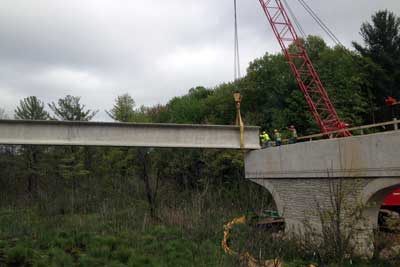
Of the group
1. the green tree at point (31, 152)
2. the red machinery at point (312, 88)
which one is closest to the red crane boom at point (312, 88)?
the red machinery at point (312, 88)

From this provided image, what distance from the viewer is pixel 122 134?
67.7 feet

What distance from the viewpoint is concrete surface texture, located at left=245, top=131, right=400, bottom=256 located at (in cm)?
1383

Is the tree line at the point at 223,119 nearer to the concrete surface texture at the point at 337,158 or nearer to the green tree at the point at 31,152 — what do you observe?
the green tree at the point at 31,152

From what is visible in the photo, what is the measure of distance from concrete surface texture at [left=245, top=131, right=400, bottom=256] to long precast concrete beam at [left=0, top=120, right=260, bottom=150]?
1995 mm

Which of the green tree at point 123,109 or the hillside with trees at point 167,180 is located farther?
the green tree at point 123,109

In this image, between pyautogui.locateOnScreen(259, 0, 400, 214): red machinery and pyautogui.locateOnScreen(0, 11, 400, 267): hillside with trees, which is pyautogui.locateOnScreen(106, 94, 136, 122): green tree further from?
pyautogui.locateOnScreen(259, 0, 400, 214): red machinery

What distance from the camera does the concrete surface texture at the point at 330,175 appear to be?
45.4 feet

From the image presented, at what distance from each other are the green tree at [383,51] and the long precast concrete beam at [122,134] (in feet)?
58.3

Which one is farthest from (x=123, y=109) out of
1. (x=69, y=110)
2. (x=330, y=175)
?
(x=330, y=175)

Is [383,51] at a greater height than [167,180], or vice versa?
[383,51]

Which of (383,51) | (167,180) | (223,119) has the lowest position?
(167,180)

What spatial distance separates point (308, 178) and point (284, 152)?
2.15 meters

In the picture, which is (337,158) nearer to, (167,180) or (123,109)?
→ (167,180)

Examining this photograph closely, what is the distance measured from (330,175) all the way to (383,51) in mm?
23584
